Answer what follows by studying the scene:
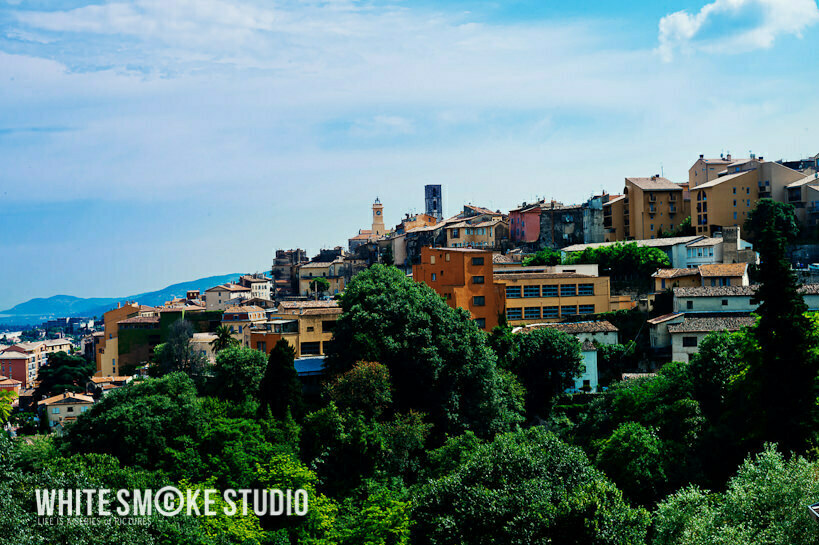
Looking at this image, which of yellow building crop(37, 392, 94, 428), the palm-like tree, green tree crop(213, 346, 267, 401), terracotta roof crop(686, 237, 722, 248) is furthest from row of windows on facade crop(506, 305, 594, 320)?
yellow building crop(37, 392, 94, 428)

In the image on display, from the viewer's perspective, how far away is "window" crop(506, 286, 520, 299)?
5375cm

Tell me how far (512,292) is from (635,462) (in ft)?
82.5

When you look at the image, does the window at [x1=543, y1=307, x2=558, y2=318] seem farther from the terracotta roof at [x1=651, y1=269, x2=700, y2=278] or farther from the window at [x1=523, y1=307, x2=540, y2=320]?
the terracotta roof at [x1=651, y1=269, x2=700, y2=278]

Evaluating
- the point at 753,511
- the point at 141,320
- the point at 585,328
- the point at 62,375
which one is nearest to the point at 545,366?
the point at 585,328

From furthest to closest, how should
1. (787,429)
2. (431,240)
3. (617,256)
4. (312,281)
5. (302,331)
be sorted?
(312,281), (431,240), (617,256), (302,331), (787,429)

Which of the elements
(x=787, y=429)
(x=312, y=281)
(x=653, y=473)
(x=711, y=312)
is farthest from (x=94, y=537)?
(x=312, y=281)

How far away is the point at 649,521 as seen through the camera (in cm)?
2139

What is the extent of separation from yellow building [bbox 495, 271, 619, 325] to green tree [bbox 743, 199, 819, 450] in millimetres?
25602

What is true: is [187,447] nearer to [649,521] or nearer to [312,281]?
[649,521]

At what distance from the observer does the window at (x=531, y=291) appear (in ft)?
177

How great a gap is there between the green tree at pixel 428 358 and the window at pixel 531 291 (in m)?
13.3

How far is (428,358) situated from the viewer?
38625mm

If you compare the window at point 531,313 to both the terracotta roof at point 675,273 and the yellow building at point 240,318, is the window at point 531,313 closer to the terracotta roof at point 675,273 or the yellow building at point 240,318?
the terracotta roof at point 675,273

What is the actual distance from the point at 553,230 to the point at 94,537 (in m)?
62.6
